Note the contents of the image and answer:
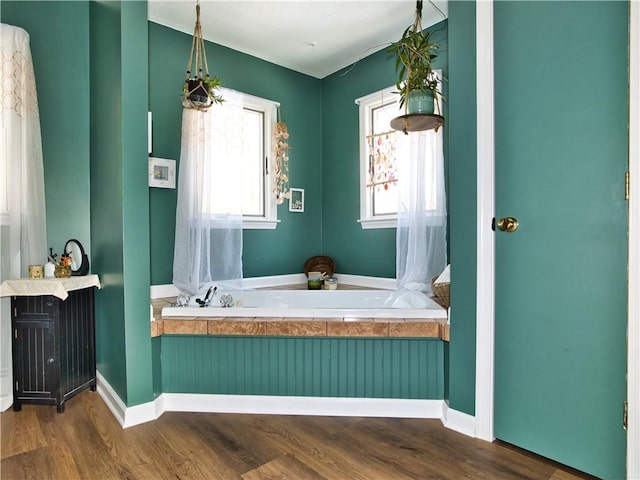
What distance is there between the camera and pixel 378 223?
3.24m

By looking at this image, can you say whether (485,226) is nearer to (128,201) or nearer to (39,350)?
(128,201)

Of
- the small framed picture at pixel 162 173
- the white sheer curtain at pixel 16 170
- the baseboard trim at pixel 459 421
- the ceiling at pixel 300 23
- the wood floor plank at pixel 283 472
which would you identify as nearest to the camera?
the wood floor plank at pixel 283 472

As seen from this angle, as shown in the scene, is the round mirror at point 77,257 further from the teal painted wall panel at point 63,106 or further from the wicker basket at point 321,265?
the wicker basket at point 321,265

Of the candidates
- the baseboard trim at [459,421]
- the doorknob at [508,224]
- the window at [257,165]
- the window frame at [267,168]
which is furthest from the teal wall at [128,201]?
the doorknob at [508,224]

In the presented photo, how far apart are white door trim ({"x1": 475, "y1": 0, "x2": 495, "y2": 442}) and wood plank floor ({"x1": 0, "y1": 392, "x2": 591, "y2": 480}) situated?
0.22 meters

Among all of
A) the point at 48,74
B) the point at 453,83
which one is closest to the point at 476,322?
the point at 453,83

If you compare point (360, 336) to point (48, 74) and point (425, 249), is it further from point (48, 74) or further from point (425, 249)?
point (48, 74)

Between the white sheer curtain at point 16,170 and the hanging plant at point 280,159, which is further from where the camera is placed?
the hanging plant at point 280,159

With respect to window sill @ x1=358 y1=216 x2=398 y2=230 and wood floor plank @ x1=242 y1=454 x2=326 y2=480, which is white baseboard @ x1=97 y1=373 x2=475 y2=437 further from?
window sill @ x1=358 y1=216 x2=398 y2=230

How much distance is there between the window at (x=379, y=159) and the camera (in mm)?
3083

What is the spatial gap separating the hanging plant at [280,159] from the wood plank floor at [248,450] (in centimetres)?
196

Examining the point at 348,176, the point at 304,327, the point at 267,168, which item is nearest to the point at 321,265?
the point at 348,176

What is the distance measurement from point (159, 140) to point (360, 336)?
6.92 feet

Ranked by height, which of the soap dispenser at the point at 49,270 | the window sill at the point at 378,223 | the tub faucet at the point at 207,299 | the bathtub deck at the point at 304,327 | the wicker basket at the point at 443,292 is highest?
the window sill at the point at 378,223
